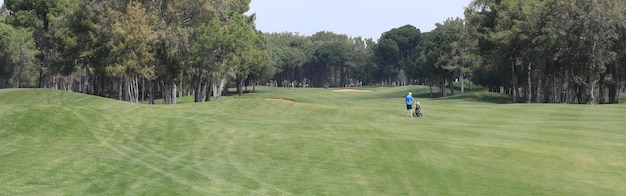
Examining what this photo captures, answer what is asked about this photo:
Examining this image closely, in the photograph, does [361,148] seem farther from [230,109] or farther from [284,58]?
[284,58]

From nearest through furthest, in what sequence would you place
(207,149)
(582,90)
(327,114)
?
(207,149) < (327,114) < (582,90)

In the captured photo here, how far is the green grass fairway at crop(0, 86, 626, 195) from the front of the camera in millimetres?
14102

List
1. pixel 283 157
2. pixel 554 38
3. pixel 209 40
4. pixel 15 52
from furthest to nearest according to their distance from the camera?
pixel 15 52, pixel 554 38, pixel 209 40, pixel 283 157

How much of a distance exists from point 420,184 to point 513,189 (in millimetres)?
2554

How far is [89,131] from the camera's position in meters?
23.5

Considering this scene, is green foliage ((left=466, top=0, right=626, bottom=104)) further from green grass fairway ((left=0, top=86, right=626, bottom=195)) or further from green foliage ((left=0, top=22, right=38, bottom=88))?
green foliage ((left=0, top=22, right=38, bottom=88))

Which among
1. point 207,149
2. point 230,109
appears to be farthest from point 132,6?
point 207,149

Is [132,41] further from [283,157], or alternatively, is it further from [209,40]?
[283,157]

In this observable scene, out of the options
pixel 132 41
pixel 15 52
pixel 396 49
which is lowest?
pixel 132 41

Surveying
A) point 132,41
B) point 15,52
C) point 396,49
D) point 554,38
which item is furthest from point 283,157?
point 396,49

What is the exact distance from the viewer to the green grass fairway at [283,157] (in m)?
14.1

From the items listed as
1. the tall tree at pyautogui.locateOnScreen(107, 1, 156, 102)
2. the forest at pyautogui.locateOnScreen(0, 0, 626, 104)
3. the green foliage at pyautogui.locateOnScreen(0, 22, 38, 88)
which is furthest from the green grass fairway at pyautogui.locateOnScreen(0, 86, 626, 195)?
the green foliage at pyautogui.locateOnScreen(0, 22, 38, 88)

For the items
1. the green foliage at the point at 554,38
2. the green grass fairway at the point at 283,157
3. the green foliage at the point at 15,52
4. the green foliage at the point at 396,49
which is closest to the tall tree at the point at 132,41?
the green grass fairway at the point at 283,157

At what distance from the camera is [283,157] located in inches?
737
